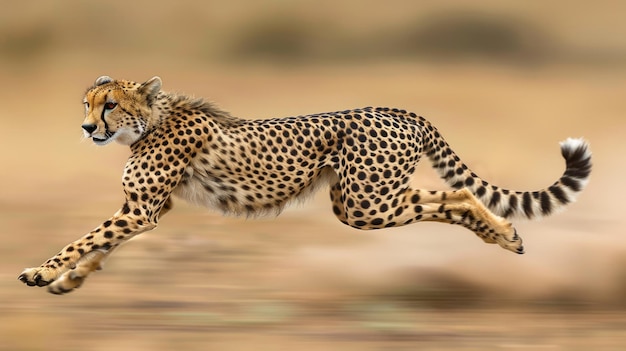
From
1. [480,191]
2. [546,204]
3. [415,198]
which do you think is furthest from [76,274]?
[546,204]

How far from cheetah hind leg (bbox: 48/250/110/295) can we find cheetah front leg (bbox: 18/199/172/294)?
0.03m

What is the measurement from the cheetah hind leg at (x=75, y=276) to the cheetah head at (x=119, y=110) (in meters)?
0.72

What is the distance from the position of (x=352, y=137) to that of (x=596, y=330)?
6.36ft

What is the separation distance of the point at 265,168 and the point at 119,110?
92 cm

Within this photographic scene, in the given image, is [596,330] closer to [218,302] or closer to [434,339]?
[434,339]

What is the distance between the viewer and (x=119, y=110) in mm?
8094

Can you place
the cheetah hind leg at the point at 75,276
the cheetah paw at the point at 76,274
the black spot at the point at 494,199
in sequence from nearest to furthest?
the cheetah paw at the point at 76,274, the cheetah hind leg at the point at 75,276, the black spot at the point at 494,199

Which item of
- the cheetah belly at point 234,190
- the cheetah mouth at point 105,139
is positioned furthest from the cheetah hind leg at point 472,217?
the cheetah mouth at point 105,139

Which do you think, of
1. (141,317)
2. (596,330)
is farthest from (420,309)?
(141,317)

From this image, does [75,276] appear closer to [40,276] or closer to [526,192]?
[40,276]

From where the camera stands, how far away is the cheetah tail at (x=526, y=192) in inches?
336

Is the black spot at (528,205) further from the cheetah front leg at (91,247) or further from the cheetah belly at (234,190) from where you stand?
the cheetah front leg at (91,247)

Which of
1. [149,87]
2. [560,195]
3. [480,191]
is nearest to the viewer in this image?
[149,87]

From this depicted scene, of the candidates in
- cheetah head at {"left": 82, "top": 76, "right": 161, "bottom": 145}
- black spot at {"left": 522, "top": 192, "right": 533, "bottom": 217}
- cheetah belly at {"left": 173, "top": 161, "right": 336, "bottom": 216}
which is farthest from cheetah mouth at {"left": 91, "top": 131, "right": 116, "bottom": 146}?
black spot at {"left": 522, "top": 192, "right": 533, "bottom": 217}
